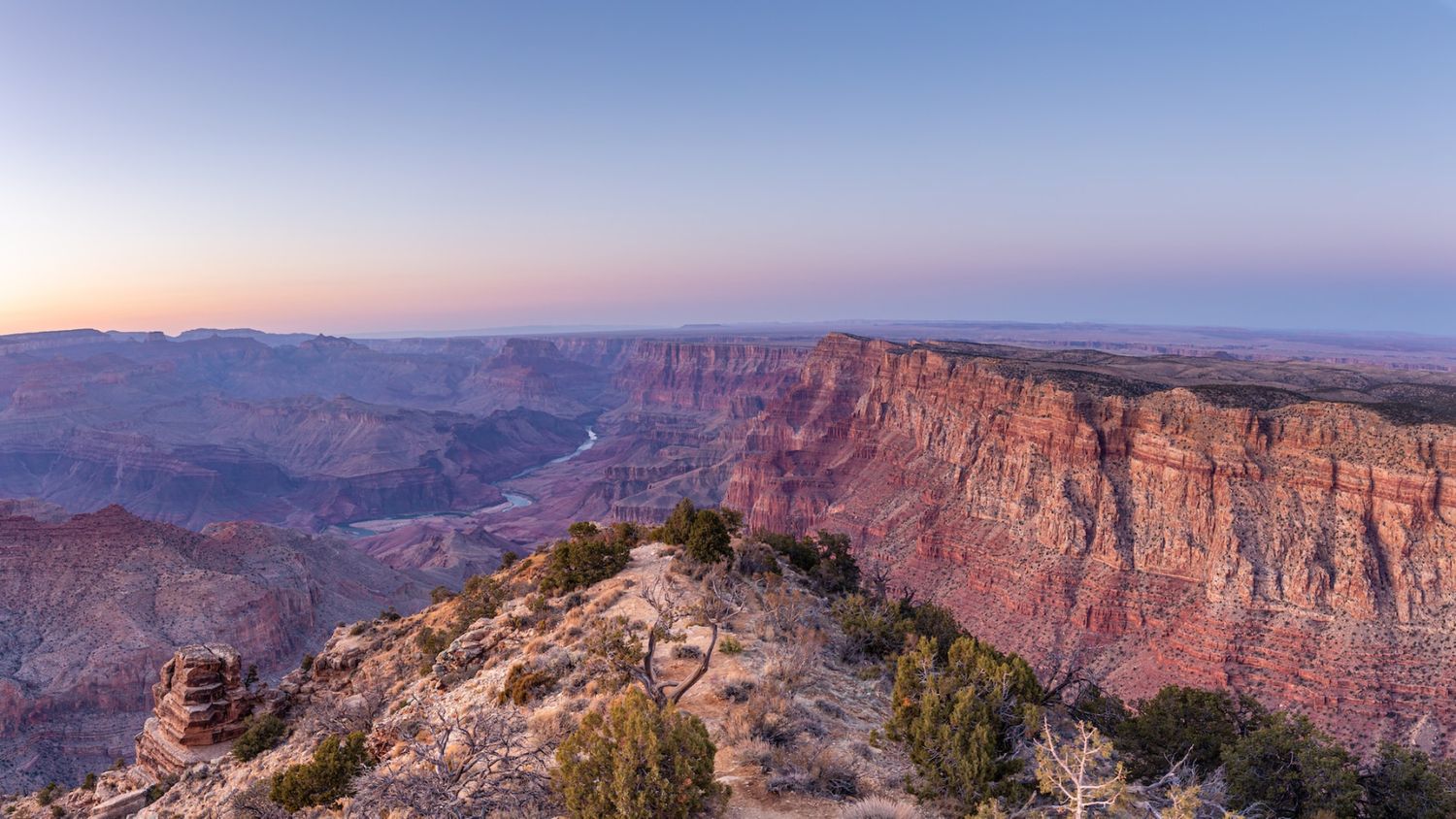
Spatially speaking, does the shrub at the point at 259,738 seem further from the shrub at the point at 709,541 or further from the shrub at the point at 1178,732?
the shrub at the point at 1178,732

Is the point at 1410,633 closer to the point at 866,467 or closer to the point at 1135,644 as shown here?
the point at 1135,644

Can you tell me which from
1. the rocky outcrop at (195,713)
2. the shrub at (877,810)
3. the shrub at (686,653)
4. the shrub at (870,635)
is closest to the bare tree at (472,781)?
the shrub at (686,653)

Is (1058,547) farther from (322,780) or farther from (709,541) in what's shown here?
(322,780)

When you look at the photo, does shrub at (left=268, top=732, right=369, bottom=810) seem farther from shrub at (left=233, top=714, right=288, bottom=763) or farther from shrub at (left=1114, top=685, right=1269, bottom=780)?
shrub at (left=1114, top=685, right=1269, bottom=780)

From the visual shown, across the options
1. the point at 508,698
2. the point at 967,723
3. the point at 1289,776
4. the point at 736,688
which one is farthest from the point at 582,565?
the point at 1289,776

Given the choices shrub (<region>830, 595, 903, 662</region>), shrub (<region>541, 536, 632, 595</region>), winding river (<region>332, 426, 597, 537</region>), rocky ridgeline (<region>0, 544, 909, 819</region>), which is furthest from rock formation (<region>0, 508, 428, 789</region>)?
winding river (<region>332, 426, 597, 537</region>)

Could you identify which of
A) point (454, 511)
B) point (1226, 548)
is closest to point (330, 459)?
point (454, 511)

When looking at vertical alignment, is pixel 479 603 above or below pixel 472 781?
below
